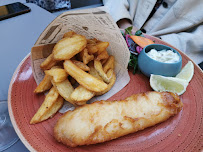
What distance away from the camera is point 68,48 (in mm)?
1312

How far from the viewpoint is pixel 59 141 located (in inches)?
41.5

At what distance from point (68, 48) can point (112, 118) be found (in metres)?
0.63

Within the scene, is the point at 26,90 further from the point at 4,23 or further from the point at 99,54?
the point at 4,23

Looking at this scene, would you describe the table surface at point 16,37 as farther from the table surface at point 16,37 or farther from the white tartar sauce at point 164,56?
the white tartar sauce at point 164,56

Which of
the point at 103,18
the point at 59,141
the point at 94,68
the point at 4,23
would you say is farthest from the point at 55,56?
the point at 4,23

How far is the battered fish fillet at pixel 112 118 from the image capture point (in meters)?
1.04

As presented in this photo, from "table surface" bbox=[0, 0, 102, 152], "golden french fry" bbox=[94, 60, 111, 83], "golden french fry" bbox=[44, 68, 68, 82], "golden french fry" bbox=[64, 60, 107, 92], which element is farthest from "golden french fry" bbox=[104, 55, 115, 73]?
"table surface" bbox=[0, 0, 102, 152]

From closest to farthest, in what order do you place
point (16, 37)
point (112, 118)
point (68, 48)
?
1. point (112, 118)
2. point (68, 48)
3. point (16, 37)

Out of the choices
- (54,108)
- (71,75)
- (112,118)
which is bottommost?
(54,108)

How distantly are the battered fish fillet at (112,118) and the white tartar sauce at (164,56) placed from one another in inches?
19.8

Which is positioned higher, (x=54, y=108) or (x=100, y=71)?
(x=100, y=71)

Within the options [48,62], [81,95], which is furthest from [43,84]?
[81,95]

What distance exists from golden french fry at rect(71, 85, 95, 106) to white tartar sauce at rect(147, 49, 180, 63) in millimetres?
779

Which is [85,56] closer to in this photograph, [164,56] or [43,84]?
[43,84]
